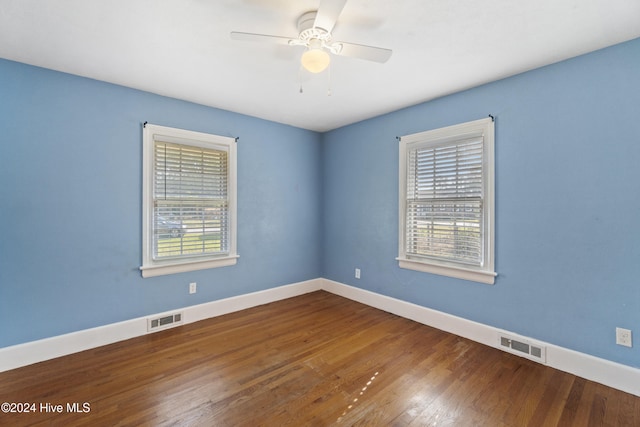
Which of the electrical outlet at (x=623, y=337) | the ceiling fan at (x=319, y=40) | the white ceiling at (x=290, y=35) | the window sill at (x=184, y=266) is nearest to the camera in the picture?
the ceiling fan at (x=319, y=40)

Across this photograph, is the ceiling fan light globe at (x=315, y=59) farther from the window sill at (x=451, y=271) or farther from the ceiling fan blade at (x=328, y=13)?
the window sill at (x=451, y=271)

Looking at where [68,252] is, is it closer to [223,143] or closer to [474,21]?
[223,143]

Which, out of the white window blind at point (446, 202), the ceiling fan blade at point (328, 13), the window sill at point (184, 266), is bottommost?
the window sill at point (184, 266)

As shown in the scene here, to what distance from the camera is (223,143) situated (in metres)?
3.49

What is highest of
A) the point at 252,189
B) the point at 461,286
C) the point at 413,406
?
the point at 252,189

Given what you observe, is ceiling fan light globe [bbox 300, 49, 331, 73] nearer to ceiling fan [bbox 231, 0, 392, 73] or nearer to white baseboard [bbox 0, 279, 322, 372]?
ceiling fan [bbox 231, 0, 392, 73]

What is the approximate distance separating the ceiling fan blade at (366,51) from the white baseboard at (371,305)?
2571 mm

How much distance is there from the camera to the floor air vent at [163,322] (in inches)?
116

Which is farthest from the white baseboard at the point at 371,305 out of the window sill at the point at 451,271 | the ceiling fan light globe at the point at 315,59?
the ceiling fan light globe at the point at 315,59

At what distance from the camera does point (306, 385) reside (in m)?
2.11

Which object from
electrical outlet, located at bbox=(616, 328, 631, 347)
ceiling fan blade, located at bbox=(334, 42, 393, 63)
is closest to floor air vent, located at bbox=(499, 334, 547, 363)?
electrical outlet, located at bbox=(616, 328, 631, 347)

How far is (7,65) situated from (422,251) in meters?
4.17

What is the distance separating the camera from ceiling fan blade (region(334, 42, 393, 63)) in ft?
5.96

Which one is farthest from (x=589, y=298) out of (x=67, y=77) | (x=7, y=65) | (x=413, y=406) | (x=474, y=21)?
(x=7, y=65)
